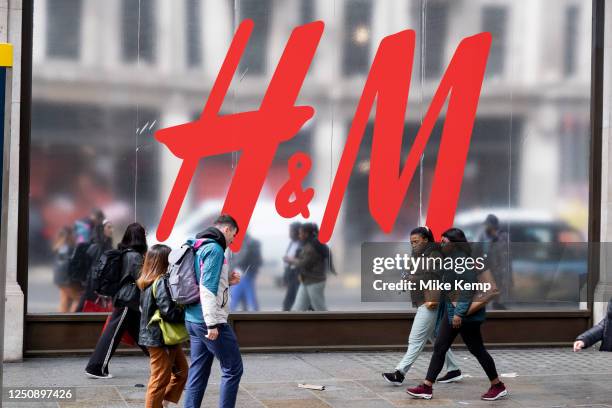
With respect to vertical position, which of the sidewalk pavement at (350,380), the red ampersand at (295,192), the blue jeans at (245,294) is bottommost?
the sidewalk pavement at (350,380)

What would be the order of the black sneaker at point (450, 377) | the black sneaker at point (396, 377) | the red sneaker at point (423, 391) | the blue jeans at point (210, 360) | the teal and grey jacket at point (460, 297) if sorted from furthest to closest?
the black sneaker at point (450, 377)
the black sneaker at point (396, 377)
the red sneaker at point (423, 391)
the teal and grey jacket at point (460, 297)
the blue jeans at point (210, 360)

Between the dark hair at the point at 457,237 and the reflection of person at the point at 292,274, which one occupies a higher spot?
the dark hair at the point at 457,237

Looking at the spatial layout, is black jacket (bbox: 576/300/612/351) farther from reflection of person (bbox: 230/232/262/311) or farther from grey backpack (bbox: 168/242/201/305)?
reflection of person (bbox: 230/232/262/311)

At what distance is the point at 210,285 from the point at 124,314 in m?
2.91

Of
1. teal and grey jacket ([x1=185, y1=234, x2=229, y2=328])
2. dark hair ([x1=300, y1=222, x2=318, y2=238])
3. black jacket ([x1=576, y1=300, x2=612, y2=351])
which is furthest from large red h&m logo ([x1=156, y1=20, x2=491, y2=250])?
black jacket ([x1=576, y1=300, x2=612, y2=351])

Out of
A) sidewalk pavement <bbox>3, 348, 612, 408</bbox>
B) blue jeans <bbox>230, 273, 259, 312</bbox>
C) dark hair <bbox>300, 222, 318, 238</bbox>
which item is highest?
dark hair <bbox>300, 222, 318, 238</bbox>

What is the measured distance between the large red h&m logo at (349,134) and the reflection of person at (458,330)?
3.17 meters

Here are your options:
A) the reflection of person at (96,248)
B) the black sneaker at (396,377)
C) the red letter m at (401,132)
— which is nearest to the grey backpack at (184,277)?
the black sneaker at (396,377)

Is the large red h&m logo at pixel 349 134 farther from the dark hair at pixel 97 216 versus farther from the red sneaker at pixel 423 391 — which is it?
the red sneaker at pixel 423 391

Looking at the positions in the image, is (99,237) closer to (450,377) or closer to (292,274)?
(292,274)

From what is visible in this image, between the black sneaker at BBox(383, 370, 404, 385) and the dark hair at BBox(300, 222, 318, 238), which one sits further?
the dark hair at BBox(300, 222, 318, 238)

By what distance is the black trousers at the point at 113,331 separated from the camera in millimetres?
9680

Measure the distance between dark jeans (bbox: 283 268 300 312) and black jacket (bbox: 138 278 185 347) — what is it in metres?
4.48

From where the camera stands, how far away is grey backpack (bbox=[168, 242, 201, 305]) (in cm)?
719
